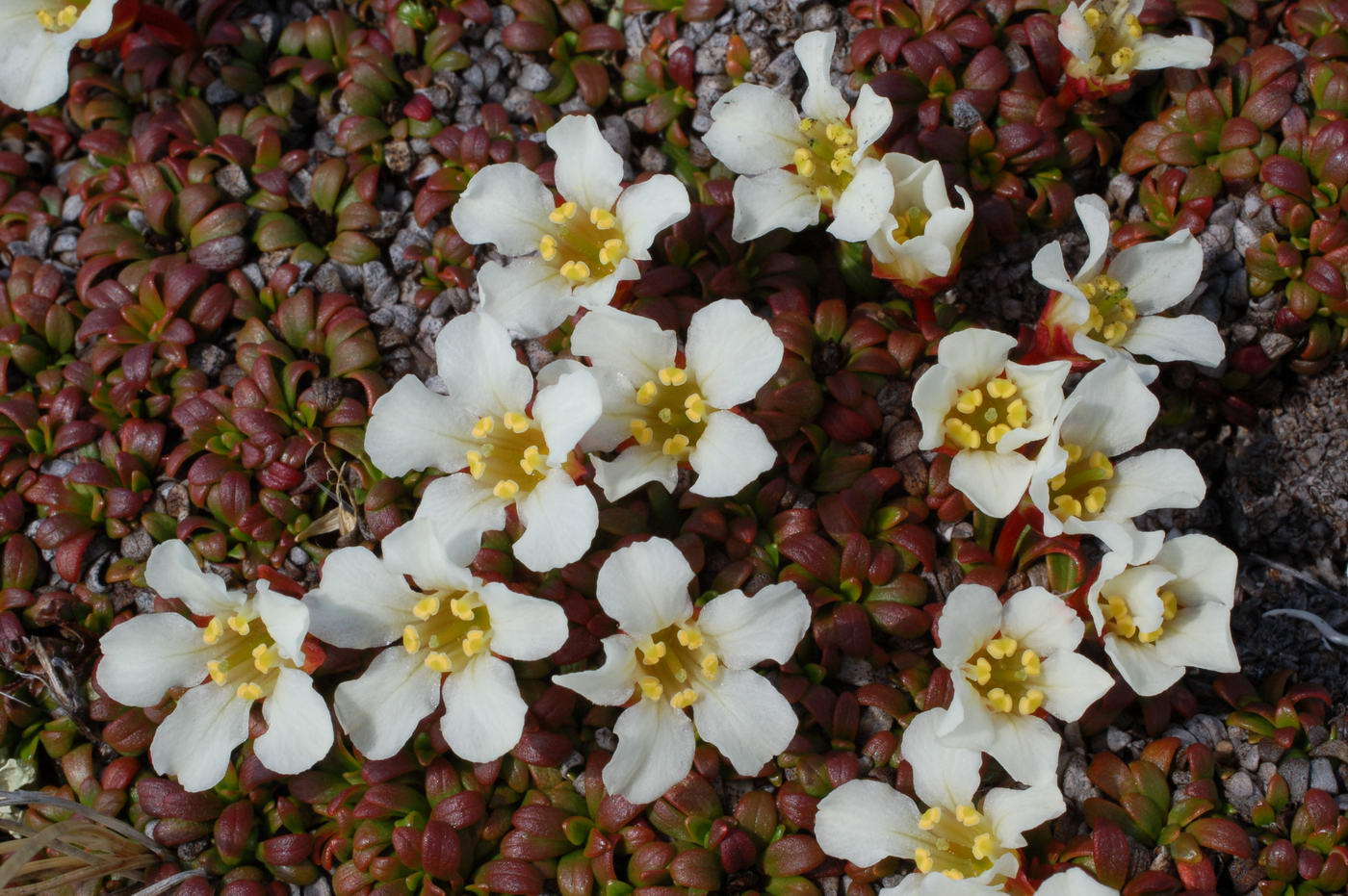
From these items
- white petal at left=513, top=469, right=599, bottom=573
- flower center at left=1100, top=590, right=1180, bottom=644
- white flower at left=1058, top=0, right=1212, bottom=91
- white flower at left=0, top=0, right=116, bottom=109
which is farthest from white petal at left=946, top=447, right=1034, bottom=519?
white flower at left=0, top=0, right=116, bottom=109

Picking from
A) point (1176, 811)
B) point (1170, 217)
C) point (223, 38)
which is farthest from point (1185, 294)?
point (223, 38)

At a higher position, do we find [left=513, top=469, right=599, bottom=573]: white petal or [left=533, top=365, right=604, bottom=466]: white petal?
[left=533, top=365, right=604, bottom=466]: white petal

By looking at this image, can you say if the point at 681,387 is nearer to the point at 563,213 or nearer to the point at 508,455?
the point at 508,455

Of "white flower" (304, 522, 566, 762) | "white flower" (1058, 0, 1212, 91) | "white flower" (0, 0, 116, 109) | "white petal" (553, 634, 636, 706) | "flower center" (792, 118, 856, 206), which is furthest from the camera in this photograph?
"white flower" (0, 0, 116, 109)

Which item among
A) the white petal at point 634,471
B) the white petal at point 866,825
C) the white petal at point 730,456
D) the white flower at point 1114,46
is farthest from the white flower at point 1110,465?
the white flower at point 1114,46

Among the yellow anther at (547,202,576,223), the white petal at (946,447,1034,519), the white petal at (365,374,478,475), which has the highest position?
the yellow anther at (547,202,576,223)

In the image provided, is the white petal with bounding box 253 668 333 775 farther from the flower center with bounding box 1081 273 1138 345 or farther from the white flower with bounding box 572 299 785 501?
the flower center with bounding box 1081 273 1138 345

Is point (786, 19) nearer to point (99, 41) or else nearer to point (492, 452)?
point (492, 452)
